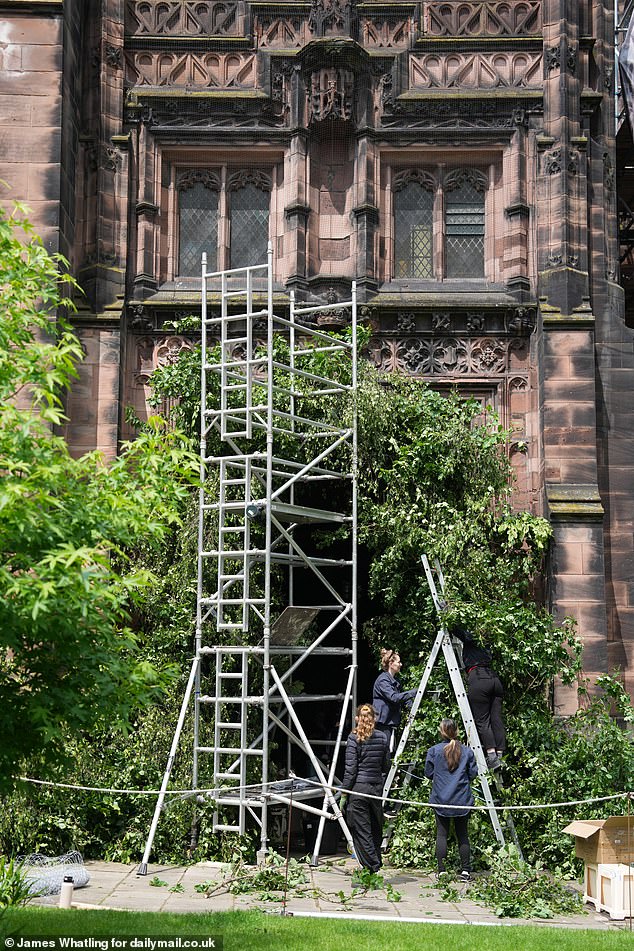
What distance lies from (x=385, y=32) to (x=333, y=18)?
77 centimetres

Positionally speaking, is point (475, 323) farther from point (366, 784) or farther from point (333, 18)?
point (366, 784)

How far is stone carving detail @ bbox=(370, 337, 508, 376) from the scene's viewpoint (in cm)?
1608

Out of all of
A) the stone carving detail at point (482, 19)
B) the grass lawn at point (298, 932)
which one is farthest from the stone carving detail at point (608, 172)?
the grass lawn at point (298, 932)

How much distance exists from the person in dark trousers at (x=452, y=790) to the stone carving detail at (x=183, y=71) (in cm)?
981

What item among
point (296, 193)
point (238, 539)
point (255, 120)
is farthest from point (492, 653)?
point (255, 120)

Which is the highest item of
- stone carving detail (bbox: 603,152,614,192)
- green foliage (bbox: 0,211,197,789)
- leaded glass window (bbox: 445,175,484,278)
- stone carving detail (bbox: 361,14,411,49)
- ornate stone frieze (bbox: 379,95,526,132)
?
stone carving detail (bbox: 361,14,411,49)

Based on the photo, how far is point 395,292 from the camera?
16.4 metres

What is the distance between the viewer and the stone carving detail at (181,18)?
16.7 meters

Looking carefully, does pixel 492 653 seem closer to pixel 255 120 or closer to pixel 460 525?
pixel 460 525

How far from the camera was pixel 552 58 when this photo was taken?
1648 cm

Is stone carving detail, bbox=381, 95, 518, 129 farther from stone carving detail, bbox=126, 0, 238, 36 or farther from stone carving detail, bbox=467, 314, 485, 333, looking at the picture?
stone carving detail, bbox=467, 314, 485, 333

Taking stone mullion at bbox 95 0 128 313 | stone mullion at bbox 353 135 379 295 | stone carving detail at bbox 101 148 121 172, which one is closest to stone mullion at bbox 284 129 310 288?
stone mullion at bbox 353 135 379 295

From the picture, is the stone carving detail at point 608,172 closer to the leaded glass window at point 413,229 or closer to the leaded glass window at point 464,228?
the leaded glass window at point 464,228

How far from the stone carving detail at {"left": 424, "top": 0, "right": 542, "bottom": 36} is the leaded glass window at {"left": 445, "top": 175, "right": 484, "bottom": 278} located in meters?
2.06
